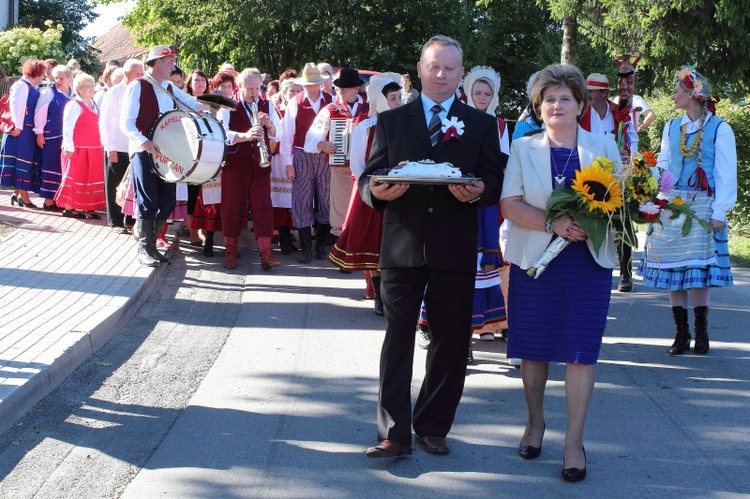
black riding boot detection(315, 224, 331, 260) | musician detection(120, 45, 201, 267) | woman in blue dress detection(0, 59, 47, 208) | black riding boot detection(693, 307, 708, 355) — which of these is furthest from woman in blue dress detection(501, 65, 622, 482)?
woman in blue dress detection(0, 59, 47, 208)

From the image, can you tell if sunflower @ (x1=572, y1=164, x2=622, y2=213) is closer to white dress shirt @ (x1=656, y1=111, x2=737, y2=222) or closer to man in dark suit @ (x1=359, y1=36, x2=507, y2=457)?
man in dark suit @ (x1=359, y1=36, x2=507, y2=457)

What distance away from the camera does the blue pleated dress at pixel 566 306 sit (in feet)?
16.6

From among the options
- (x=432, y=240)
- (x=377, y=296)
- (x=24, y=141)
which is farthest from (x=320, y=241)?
(x=432, y=240)

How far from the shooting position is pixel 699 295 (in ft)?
25.8

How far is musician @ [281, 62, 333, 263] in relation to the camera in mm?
12062

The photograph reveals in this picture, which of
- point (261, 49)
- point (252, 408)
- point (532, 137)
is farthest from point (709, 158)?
point (261, 49)

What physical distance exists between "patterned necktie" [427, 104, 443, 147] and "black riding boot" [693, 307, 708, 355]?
3.54 metres

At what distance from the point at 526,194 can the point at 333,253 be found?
4151 millimetres

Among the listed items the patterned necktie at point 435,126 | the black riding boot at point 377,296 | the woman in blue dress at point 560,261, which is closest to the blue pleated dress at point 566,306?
the woman in blue dress at point 560,261

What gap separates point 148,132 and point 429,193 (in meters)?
5.73

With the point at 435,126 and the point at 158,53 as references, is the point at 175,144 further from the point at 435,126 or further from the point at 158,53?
the point at 435,126

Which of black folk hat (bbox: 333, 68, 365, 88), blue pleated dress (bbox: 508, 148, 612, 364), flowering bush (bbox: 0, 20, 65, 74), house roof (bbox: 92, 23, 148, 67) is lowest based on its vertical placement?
blue pleated dress (bbox: 508, 148, 612, 364)

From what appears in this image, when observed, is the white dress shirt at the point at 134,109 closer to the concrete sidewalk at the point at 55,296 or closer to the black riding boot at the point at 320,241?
the concrete sidewalk at the point at 55,296

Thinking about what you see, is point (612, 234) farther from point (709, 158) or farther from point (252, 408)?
point (709, 158)
